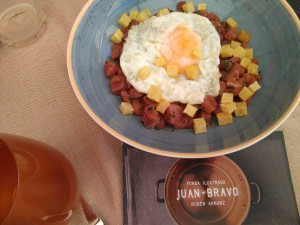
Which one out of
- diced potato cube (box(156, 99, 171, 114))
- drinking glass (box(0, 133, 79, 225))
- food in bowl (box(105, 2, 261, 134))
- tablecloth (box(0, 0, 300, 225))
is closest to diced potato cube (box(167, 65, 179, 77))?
food in bowl (box(105, 2, 261, 134))

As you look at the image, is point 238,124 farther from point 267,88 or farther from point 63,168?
point 63,168

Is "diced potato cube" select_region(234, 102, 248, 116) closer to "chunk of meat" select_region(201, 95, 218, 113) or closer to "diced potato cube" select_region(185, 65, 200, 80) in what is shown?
"chunk of meat" select_region(201, 95, 218, 113)

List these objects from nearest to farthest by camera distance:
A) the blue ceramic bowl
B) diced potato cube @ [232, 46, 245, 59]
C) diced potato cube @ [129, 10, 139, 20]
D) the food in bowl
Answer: the blue ceramic bowl, the food in bowl, diced potato cube @ [232, 46, 245, 59], diced potato cube @ [129, 10, 139, 20]

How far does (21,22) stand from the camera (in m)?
1.54

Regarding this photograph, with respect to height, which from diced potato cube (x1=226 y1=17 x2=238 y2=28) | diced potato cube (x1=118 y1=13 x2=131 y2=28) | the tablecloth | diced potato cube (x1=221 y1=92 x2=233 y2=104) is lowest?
the tablecloth

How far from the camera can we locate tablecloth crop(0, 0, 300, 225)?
1239 millimetres

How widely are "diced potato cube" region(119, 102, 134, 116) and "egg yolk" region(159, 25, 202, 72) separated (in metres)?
0.27

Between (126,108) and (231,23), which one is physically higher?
A: (231,23)

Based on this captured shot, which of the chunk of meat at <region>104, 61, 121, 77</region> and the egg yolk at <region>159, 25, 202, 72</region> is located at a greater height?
the egg yolk at <region>159, 25, 202, 72</region>

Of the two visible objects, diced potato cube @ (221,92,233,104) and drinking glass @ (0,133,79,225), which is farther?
diced potato cube @ (221,92,233,104)

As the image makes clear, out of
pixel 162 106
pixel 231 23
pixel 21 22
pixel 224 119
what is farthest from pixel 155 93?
pixel 21 22

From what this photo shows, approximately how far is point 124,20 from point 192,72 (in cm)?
37

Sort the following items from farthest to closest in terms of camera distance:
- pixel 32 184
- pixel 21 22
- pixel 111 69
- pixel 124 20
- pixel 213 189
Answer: pixel 21 22
pixel 124 20
pixel 111 69
pixel 213 189
pixel 32 184

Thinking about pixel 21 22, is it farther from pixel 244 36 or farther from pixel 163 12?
pixel 244 36
